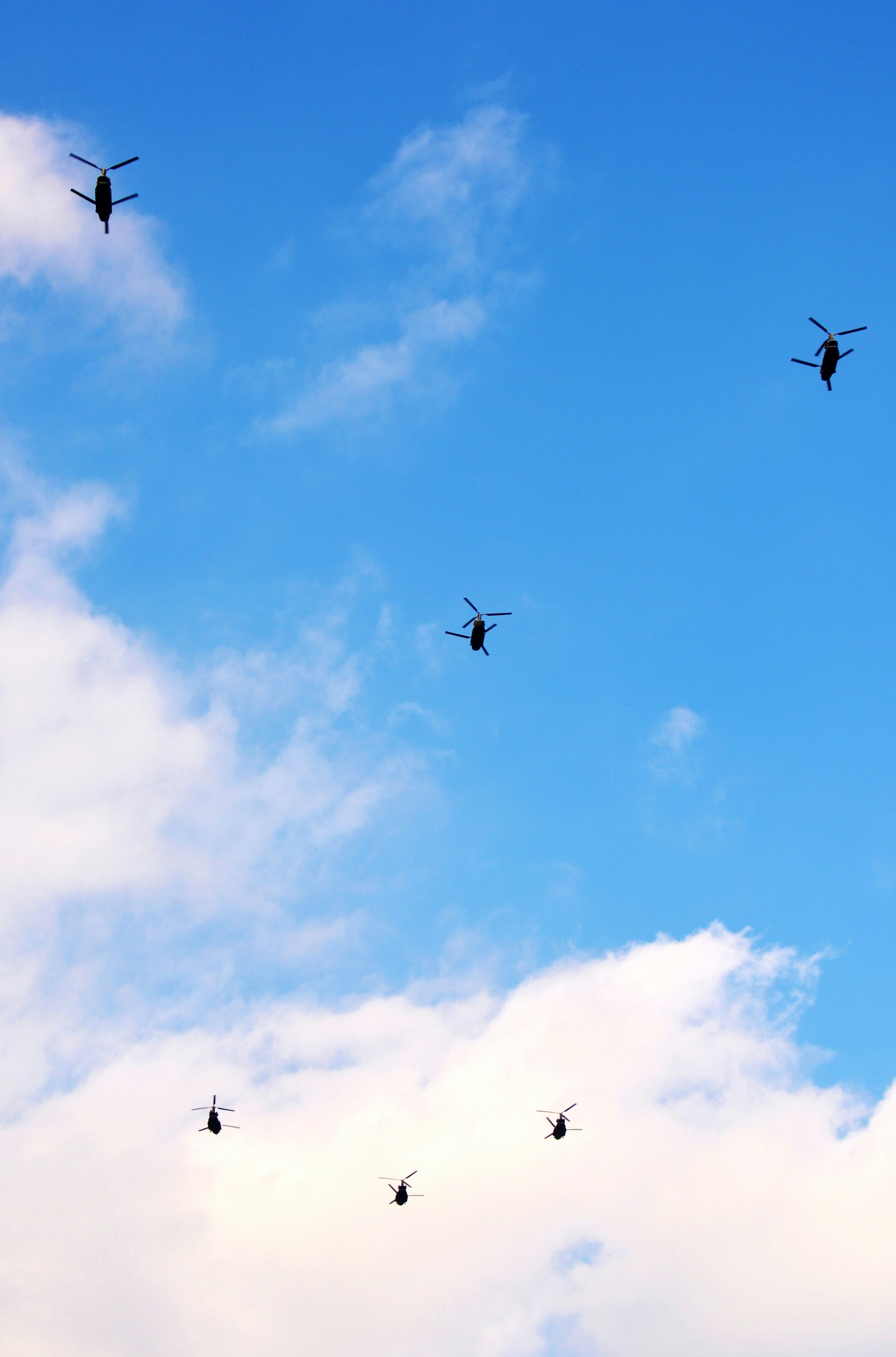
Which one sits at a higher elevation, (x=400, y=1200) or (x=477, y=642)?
(x=477, y=642)

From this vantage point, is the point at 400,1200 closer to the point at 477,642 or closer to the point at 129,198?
the point at 477,642

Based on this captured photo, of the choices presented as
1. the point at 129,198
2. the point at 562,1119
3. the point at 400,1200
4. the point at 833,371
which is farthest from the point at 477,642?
the point at 400,1200

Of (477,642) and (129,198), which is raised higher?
(129,198)

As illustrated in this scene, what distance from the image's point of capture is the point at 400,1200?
129500 millimetres

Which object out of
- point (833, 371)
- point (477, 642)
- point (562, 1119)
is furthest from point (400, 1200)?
point (833, 371)

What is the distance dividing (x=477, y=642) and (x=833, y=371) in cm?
3318

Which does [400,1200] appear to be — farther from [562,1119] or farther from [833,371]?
[833,371]

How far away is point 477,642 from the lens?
90500 mm

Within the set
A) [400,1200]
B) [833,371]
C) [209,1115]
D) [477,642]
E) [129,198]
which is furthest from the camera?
[400,1200]

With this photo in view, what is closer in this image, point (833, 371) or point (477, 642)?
point (833, 371)

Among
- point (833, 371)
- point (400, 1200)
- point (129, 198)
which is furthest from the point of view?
point (400, 1200)

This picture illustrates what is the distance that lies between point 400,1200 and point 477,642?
71.9m

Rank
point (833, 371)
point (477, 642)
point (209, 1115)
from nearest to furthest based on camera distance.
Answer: point (833, 371) < point (477, 642) < point (209, 1115)

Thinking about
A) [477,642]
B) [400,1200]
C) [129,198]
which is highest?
[129,198]
